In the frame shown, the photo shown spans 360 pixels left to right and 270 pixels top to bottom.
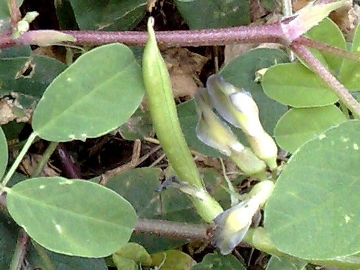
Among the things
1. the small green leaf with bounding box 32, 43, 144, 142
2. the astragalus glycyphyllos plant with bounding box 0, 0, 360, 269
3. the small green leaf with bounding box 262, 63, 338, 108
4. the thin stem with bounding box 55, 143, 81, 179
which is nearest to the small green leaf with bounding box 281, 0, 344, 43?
the astragalus glycyphyllos plant with bounding box 0, 0, 360, 269

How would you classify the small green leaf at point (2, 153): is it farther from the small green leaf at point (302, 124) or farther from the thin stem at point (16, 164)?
the small green leaf at point (302, 124)

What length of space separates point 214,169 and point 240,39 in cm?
36

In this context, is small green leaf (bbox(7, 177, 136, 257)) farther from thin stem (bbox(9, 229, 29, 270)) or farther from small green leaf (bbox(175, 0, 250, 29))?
small green leaf (bbox(175, 0, 250, 29))

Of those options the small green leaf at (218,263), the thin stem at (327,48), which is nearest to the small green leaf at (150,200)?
the small green leaf at (218,263)

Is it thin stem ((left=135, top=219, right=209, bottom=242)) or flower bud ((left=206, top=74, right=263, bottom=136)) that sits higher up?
flower bud ((left=206, top=74, right=263, bottom=136))

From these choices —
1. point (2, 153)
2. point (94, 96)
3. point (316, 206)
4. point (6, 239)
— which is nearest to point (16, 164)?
point (2, 153)

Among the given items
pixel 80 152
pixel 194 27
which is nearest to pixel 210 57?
pixel 194 27

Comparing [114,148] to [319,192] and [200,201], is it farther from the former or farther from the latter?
[319,192]

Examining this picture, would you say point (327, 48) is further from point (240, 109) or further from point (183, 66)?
point (183, 66)

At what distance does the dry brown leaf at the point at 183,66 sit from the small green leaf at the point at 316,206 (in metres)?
0.59

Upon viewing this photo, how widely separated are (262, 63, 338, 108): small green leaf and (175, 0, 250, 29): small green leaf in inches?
8.2

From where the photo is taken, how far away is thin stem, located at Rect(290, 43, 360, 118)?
0.89m

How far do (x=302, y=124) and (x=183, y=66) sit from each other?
1.30 ft

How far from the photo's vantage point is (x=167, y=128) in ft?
3.03
